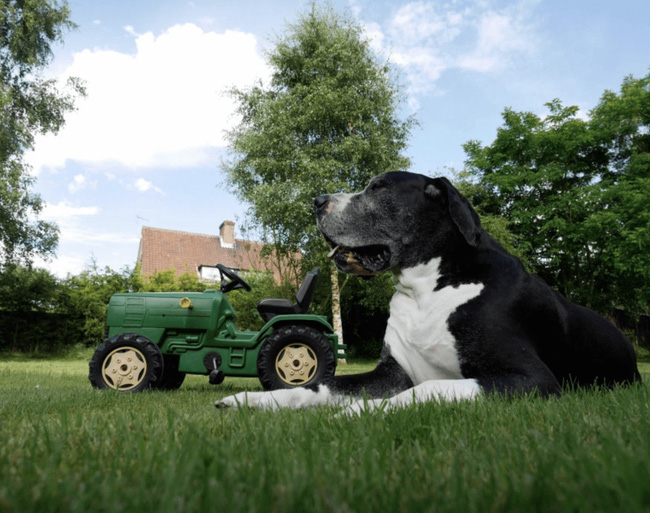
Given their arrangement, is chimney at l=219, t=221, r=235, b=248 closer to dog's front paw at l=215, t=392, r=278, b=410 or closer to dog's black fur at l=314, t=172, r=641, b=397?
dog's black fur at l=314, t=172, r=641, b=397

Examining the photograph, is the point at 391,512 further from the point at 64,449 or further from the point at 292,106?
the point at 292,106

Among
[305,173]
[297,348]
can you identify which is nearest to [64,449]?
[297,348]

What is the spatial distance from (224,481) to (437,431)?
31.6 inches

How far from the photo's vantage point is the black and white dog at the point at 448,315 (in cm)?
240

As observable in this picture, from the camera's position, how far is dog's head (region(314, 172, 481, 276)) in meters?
2.69

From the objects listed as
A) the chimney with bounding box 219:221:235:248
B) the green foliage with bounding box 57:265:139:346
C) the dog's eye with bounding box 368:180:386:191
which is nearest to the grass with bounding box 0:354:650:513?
the dog's eye with bounding box 368:180:386:191

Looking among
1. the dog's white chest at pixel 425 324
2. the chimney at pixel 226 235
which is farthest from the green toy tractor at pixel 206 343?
the chimney at pixel 226 235

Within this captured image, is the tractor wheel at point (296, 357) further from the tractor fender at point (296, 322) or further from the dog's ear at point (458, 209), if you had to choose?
the dog's ear at point (458, 209)

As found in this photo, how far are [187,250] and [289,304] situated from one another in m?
25.7

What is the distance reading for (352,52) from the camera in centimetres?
1791

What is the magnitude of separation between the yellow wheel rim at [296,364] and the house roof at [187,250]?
22598 millimetres

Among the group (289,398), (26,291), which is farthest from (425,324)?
(26,291)

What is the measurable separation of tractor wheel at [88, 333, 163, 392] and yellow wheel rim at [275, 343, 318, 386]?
1110 mm

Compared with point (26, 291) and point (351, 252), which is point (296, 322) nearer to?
point (351, 252)
